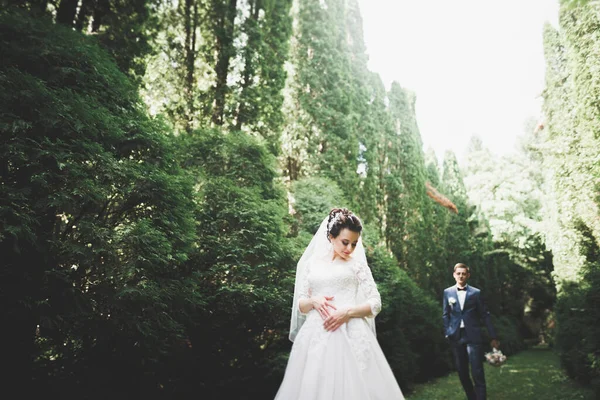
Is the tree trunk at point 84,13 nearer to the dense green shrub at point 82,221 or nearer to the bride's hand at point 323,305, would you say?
the dense green shrub at point 82,221

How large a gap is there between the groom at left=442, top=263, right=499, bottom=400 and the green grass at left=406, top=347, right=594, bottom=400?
2903 mm

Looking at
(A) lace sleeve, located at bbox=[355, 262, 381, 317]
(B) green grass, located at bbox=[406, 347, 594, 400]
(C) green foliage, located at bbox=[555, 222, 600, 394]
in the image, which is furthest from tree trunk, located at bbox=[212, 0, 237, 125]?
(B) green grass, located at bbox=[406, 347, 594, 400]

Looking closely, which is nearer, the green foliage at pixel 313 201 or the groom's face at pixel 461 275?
the groom's face at pixel 461 275

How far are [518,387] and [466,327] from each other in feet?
15.9

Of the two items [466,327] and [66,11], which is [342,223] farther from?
[66,11]

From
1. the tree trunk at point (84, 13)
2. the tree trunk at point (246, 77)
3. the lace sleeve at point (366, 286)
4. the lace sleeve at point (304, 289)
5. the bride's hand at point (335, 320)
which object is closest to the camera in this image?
the bride's hand at point (335, 320)

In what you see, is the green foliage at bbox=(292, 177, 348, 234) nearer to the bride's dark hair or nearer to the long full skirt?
the bride's dark hair

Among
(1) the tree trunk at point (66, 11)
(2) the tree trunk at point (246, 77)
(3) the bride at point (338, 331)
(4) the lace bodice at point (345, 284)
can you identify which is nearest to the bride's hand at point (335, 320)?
(3) the bride at point (338, 331)

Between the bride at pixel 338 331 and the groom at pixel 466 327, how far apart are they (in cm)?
243

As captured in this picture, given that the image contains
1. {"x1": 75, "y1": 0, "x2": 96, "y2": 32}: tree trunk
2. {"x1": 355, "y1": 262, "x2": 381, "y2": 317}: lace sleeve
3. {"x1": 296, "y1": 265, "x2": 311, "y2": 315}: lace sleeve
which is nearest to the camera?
{"x1": 355, "y1": 262, "x2": 381, "y2": 317}: lace sleeve

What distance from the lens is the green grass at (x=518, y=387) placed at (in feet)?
24.5

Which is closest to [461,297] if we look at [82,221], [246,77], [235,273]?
[235,273]

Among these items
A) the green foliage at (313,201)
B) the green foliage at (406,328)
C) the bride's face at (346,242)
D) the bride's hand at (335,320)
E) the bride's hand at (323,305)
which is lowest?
the green foliage at (406,328)

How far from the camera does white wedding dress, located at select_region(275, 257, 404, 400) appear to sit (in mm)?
2754
